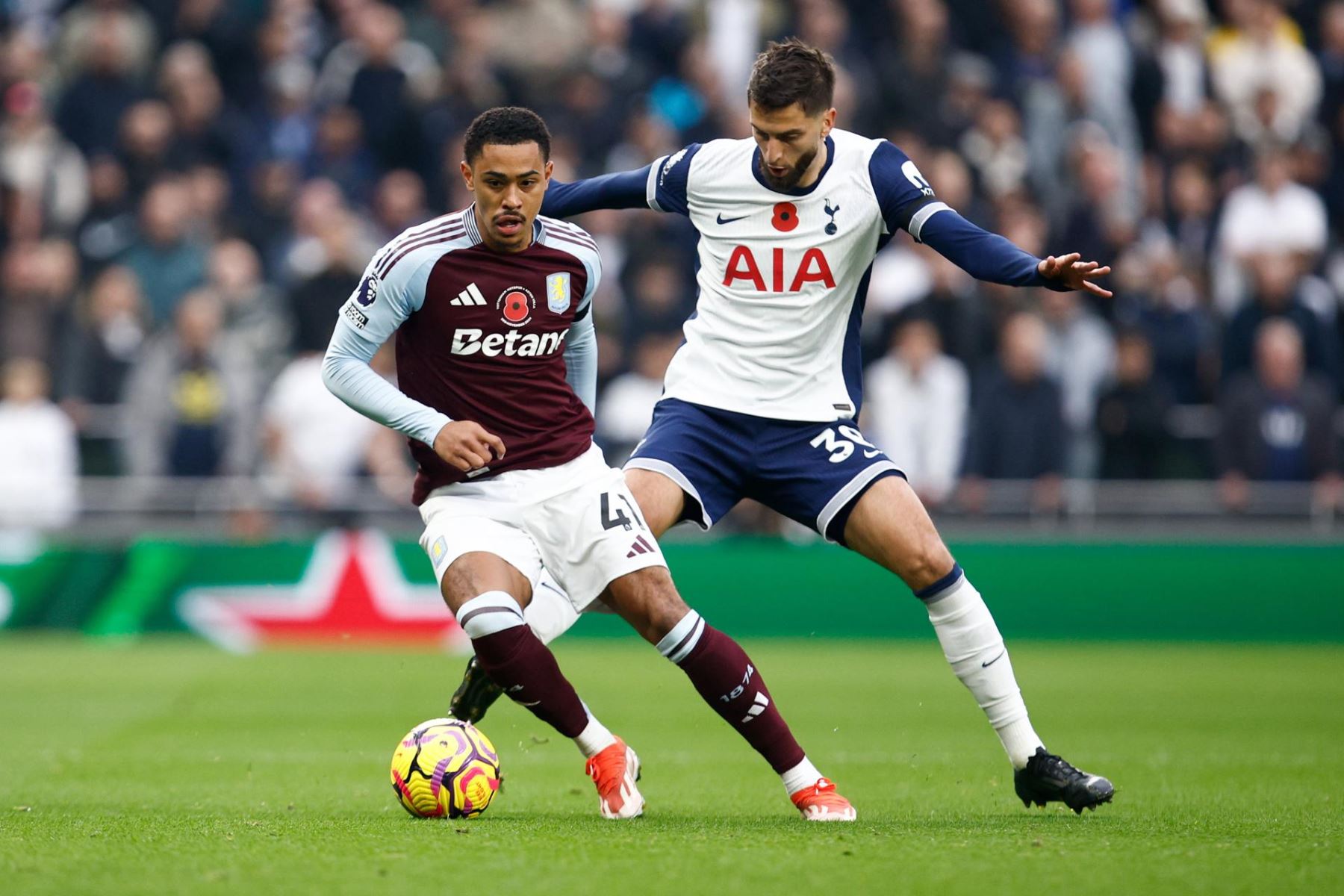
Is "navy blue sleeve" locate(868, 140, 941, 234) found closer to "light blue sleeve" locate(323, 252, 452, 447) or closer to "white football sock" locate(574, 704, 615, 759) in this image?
"light blue sleeve" locate(323, 252, 452, 447)

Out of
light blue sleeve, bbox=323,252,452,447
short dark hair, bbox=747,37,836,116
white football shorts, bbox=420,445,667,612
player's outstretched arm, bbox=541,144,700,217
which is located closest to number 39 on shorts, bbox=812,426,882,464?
white football shorts, bbox=420,445,667,612

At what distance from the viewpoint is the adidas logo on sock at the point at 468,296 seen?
21.4ft

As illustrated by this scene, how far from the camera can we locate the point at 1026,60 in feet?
56.8

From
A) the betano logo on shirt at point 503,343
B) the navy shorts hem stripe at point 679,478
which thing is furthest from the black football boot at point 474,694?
the betano logo on shirt at point 503,343

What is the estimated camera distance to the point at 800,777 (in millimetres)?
6391

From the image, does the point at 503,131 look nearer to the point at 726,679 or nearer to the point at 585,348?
the point at 585,348

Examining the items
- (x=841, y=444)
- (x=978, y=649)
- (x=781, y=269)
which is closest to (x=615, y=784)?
(x=978, y=649)

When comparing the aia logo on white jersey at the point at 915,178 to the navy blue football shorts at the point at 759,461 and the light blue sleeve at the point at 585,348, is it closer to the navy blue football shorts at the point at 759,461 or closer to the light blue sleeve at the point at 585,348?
the navy blue football shorts at the point at 759,461

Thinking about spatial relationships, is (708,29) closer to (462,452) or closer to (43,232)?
(43,232)

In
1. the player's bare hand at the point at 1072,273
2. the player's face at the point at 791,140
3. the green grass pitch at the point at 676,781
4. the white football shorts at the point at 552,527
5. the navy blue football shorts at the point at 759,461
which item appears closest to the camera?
the green grass pitch at the point at 676,781

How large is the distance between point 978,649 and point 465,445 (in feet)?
6.41

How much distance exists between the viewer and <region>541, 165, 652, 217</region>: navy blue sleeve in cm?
700

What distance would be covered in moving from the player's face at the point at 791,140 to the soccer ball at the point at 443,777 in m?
2.27

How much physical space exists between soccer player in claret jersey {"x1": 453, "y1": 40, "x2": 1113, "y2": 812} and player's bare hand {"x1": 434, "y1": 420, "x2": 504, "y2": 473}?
0.77m
